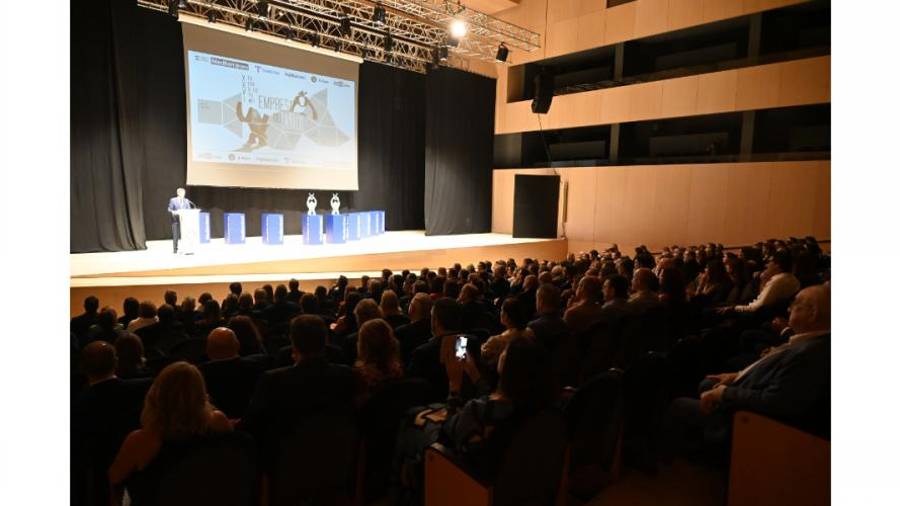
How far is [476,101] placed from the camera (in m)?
14.7

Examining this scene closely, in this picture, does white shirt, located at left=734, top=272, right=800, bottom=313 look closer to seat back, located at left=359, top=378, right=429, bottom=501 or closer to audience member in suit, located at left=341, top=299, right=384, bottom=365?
audience member in suit, located at left=341, top=299, right=384, bottom=365

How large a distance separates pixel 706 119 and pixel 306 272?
913cm

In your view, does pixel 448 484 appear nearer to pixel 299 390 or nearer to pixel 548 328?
pixel 299 390

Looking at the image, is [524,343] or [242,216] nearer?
[524,343]

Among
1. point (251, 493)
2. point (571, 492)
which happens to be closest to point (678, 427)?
point (571, 492)

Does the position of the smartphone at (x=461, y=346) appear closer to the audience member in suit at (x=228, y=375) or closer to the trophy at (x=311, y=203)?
the audience member in suit at (x=228, y=375)

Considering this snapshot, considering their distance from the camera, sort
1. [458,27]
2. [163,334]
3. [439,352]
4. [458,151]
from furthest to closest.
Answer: [458,151] → [458,27] → [163,334] → [439,352]

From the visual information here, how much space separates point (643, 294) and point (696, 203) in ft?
26.4

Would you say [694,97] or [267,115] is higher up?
[694,97]

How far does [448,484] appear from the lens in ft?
6.42

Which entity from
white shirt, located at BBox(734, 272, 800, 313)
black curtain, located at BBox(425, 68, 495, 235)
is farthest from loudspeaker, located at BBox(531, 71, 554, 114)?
white shirt, located at BBox(734, 272, 800, 313)

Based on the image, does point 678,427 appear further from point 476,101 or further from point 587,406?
point 476,101

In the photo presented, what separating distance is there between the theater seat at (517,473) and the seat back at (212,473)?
25.8 inches

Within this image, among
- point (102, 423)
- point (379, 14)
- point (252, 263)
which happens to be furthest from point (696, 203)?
point (102, 423)
